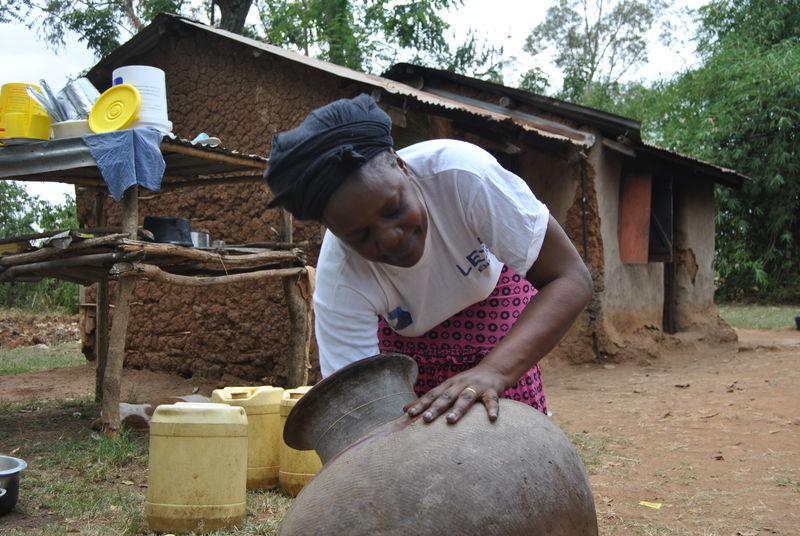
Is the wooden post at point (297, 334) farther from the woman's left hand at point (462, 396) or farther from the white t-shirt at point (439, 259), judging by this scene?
the woman's left hand at point (462, 396)

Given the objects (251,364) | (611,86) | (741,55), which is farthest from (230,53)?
(611,86)

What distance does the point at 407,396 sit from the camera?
6.04 feet

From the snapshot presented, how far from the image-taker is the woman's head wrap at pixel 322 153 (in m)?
1.72

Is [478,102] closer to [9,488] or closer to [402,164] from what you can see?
[9,488]

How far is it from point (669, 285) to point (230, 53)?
640 cm

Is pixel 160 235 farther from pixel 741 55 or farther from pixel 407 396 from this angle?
pixel 741 55

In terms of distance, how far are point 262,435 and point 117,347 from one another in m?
1.27

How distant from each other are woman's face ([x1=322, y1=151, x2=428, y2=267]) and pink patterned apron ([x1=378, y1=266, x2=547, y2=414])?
46 cm

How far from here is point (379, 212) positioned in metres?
1.77

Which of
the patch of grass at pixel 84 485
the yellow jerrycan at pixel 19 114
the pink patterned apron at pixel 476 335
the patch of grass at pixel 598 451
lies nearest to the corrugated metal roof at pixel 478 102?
the yellow jerrycan at pixel 19 114

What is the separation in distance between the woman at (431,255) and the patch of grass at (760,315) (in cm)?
1239

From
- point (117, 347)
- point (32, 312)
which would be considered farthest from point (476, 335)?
point (32, 312)

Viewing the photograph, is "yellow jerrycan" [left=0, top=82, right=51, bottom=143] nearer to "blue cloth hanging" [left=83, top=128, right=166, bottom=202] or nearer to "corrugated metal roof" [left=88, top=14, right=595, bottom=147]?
"blue cloth hanging" [left=83, top=128, right=166, bottom=202]

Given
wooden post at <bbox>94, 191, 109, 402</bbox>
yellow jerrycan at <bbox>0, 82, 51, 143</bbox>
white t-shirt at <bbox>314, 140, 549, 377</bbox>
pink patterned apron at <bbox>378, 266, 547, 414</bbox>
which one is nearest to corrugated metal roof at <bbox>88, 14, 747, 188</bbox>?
wooden post at <bbox>94, 191, 109, 402</bbox>
